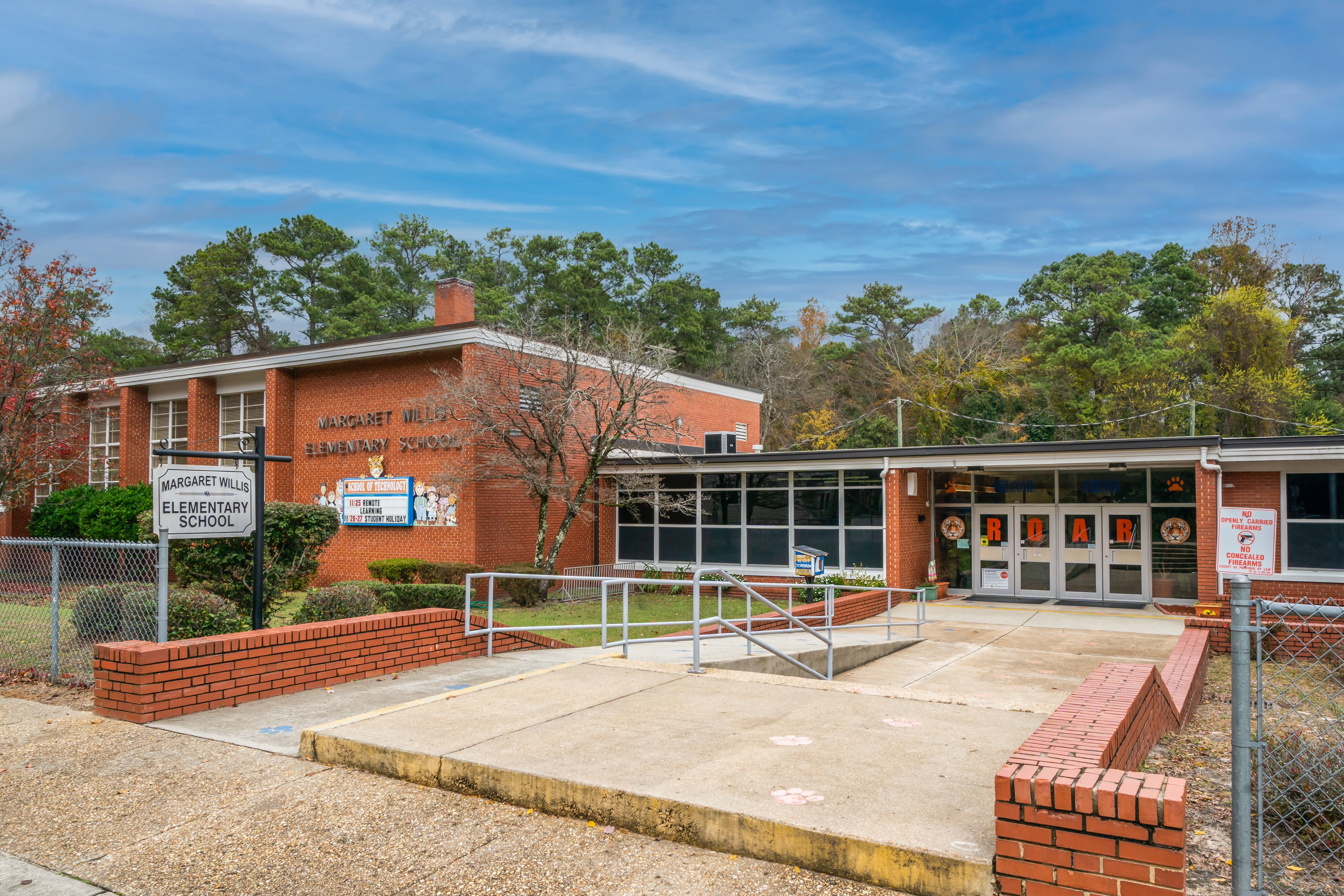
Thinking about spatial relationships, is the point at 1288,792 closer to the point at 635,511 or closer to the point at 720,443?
the point at 635,511

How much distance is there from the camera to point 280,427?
23.2 m

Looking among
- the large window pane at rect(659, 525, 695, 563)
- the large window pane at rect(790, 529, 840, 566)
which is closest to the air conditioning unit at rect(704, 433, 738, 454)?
the large window pane at rect(659, 525, 695, 563)

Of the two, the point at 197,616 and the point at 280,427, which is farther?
the point at 280,427

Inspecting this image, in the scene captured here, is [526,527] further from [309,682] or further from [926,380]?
[926,380]

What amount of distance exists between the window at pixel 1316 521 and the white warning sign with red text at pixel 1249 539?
7.52 m

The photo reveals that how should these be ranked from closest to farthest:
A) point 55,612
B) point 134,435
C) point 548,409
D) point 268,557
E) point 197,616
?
point 197,616 < point 55,612 < point 268,557 < point 548,409 < point 134,435

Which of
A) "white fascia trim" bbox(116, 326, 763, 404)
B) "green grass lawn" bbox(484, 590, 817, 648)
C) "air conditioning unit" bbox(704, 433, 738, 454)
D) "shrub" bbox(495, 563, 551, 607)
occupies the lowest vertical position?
"green grass lawn" bbox(484, 590, 817, 648)

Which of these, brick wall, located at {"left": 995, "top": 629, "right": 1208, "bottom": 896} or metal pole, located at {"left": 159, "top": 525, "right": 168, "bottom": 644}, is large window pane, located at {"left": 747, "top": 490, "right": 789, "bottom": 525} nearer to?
metal pole, located at {"left": 159, "top": 525, "right": 168, "bottom": 644}

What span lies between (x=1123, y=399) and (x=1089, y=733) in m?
39.1

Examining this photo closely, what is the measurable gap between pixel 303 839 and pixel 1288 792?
5.14 m

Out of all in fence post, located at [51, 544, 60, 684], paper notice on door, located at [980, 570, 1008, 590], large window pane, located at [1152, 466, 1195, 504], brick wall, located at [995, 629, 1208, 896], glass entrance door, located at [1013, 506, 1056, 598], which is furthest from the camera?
paper notice on door, located at [980, 570, 1008, 590]

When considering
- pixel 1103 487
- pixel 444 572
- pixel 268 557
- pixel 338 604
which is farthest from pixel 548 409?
pixel 1103 487

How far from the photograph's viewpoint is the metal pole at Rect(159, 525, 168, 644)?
7.12 metres

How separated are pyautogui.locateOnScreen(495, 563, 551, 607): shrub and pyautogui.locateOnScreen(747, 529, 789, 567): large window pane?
16.4 feet
